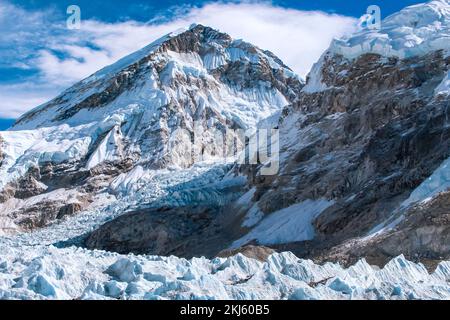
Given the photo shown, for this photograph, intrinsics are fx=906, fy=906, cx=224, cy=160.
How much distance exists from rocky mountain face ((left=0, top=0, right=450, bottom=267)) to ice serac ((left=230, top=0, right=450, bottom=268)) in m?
0.22

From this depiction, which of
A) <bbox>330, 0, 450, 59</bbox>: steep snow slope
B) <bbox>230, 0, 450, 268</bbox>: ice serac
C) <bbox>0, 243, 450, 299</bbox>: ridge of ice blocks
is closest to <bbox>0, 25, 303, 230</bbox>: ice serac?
<bbox>230, 0, 450, 268</bbox>: ice serac

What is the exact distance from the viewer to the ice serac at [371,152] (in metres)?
69.1

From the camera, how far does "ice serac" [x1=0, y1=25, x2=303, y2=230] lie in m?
149

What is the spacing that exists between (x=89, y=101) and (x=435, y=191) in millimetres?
110729

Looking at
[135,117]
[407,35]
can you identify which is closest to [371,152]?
[407,35]

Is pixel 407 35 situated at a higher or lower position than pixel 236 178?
higher

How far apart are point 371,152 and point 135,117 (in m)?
79.6

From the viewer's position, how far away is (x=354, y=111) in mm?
111875

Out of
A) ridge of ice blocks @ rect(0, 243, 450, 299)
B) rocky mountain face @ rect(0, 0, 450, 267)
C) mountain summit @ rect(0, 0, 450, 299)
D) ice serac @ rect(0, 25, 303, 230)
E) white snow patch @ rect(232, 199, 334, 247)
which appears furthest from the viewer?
ice serac @ rect(0, 25, 303, 230)

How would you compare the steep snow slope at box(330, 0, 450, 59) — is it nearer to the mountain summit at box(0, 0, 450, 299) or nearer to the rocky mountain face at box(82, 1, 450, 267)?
the rocky mountain face at box(82, 1, 450, 267)

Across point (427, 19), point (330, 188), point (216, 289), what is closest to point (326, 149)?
point (330, 188)

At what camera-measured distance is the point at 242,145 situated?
537 feet

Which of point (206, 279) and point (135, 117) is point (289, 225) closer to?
point (206, 279)
